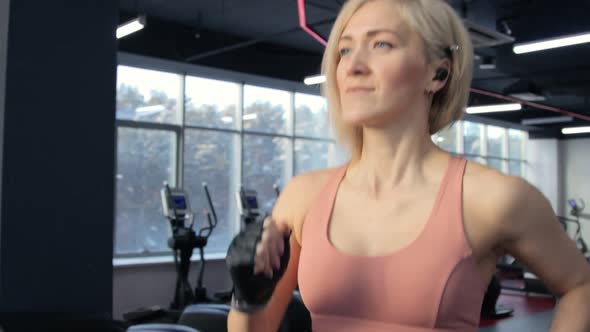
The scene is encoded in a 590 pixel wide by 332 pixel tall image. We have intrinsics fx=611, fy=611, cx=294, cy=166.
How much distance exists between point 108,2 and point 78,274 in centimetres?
114

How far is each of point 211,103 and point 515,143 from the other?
389 inches

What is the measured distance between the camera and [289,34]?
353 inches

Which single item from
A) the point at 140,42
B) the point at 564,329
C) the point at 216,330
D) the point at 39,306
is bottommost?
the point at 216,330

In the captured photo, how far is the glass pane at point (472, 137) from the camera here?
14172 millimetres

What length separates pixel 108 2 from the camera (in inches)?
102

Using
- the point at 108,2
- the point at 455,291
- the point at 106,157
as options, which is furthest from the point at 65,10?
the point at 455,291

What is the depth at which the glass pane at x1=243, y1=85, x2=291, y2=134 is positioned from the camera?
9.60 metres

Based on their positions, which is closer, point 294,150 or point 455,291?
point 455,291

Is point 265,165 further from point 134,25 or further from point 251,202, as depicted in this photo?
point 134,25

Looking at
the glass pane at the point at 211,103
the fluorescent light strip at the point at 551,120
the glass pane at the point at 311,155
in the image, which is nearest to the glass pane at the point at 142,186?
the glass pane at the point at 211,103

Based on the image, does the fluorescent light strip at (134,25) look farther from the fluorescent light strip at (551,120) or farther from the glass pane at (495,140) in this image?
the glass pane at (495,140)

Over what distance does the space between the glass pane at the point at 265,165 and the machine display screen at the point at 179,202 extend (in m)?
2.10

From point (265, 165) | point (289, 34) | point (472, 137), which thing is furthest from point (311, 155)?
point (472, 137)

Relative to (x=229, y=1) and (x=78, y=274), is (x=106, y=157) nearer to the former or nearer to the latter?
(x=78, y=274)
